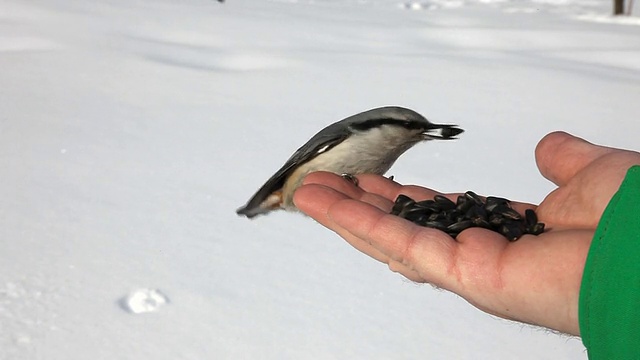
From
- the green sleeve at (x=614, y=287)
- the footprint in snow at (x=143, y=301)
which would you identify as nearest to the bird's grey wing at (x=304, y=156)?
the footprint in snow at (x=143, y=301)

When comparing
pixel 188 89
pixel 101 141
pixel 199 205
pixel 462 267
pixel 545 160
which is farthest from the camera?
pixel 188 89

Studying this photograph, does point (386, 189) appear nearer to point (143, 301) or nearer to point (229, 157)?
point (143, 301)

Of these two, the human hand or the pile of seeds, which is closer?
the human hand

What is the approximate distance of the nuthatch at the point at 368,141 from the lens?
2049 millimetres

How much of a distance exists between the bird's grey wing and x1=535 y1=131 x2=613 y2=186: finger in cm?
55

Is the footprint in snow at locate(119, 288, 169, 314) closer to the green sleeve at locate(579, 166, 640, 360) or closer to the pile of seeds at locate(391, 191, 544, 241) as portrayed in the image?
the pile of seeds at locate(391, 191, 544, 241)

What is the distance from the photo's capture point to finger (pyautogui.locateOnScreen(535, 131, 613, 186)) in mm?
1872

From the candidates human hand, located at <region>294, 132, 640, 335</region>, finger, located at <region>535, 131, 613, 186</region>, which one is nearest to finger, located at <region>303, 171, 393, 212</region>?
human hand, located at <region>294, 132, 640, 335</region>

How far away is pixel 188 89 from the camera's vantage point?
15.9ft

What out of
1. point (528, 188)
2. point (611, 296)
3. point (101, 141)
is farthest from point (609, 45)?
point (611, 296)

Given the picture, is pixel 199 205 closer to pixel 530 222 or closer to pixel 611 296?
pixel 530 222

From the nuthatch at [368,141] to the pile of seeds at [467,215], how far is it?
0.47 feet

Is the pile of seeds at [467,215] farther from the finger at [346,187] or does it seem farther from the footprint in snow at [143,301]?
the footprint in snow at [143,301]

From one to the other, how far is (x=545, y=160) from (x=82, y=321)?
1402 mm
